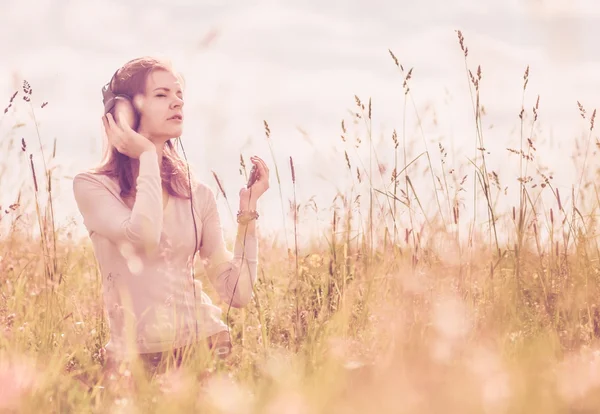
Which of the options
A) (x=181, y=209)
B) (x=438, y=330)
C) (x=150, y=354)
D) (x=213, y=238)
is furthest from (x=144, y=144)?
(x=438, y=330)

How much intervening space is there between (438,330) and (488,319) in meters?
0.36

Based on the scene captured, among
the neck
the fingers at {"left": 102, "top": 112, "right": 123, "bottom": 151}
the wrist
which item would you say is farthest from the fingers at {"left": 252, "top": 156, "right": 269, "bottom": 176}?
the fingers at {"left": 102, "top": 112, "right": 123, "bottom": 151}

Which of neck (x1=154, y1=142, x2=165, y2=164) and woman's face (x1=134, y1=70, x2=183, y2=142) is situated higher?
woman's face (x1=134, y1=70, x2=183, y2=142)

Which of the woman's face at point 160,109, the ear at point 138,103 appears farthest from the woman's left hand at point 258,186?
the ear at point 138,103

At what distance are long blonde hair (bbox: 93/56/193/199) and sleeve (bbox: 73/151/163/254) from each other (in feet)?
0.31

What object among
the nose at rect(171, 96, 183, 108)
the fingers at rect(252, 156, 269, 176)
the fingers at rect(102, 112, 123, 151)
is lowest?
the fingers at rect(252, 156, 269, 176)

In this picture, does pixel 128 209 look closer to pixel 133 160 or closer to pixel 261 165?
pixel 133 160

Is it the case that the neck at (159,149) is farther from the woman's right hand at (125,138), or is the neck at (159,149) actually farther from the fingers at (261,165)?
the fingers at (261,165)

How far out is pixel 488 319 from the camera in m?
2.56

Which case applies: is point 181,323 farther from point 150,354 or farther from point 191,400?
point 191,400

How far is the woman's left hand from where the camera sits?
2.77 meters

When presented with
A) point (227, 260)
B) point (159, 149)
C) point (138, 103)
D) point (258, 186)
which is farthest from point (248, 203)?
point (138, 103)

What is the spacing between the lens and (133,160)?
2.84 m

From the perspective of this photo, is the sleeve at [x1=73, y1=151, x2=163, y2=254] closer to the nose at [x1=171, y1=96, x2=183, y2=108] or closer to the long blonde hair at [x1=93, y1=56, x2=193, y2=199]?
the long blonde hair at [x1=93, y1=56, x2=193, y2=199]
